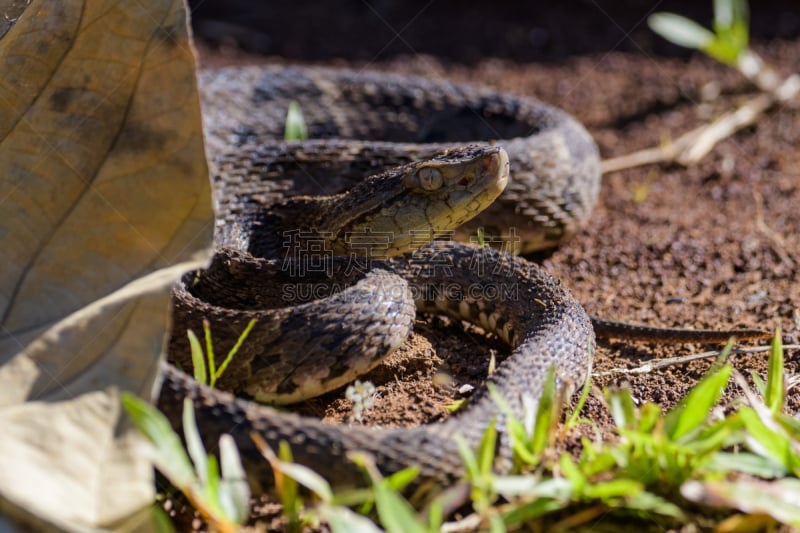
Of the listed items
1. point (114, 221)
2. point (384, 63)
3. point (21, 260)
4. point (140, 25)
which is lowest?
point (21, 260)

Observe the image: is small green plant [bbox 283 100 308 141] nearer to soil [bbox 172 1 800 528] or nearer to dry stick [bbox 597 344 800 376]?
soil [bbox 172 1 800 528]

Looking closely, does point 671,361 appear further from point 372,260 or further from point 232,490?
point 232,490

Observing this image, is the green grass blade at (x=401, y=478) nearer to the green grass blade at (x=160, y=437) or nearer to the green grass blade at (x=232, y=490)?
the green grass blade at (x=232, y=490)

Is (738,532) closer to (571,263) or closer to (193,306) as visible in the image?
(193,306)

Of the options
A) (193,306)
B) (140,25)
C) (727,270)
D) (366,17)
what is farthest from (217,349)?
(366,17)

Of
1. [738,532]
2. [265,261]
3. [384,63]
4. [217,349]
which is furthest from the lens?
[384,63]
